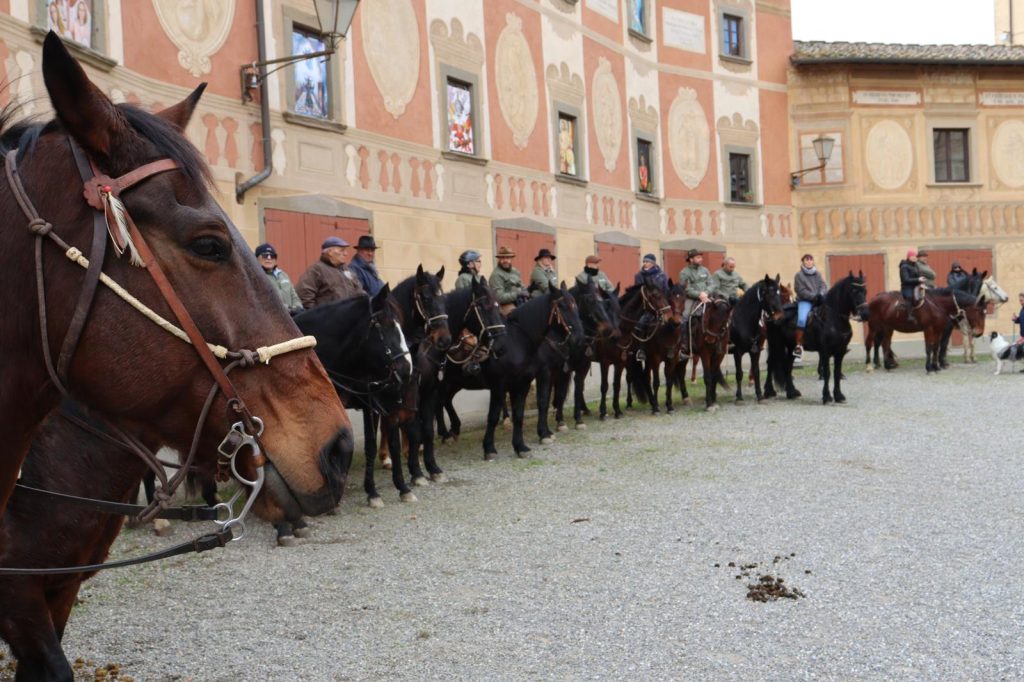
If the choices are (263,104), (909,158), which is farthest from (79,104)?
(909,158)

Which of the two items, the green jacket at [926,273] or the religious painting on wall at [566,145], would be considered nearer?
the religious painting on wall at [566,145]

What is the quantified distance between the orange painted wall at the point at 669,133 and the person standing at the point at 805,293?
801 centimetres

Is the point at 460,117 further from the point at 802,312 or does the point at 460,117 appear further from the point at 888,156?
the point at 888,156

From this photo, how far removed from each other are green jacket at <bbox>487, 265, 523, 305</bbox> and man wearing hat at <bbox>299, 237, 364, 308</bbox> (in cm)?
431

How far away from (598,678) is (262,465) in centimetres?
284

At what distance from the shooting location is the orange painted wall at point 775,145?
27359mm

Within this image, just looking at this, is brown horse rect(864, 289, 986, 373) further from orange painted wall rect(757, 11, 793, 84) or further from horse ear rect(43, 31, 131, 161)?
horse ear rect(43, 31, 131, 161)

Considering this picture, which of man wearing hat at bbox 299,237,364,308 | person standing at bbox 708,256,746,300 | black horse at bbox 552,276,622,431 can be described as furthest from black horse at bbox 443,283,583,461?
person standing at bbox 708,256,746,300

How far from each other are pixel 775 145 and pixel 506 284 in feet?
54.0

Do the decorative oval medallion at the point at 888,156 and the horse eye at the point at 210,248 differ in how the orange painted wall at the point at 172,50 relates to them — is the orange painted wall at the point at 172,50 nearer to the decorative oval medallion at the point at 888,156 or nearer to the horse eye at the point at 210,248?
the horse eye at the point at 210,248

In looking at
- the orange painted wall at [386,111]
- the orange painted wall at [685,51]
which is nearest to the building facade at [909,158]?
the orange painted wall at [685,51]

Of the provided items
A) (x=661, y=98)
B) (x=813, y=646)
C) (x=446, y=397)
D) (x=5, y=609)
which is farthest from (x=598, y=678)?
(x=661, y=98)

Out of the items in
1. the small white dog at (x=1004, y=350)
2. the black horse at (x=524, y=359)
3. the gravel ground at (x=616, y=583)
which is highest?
the black horse at (x=524, y=359)

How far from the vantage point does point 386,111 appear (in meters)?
15.1
